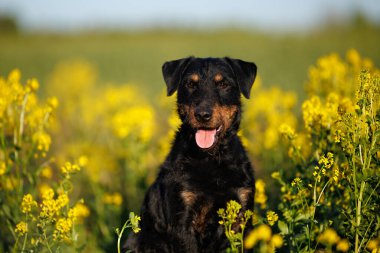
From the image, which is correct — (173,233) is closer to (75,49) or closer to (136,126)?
(136,126)

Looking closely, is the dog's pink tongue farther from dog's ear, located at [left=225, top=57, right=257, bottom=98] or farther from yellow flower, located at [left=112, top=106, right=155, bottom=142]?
yellow flower, located at [left=112, top=106, right=155, bottom=142]

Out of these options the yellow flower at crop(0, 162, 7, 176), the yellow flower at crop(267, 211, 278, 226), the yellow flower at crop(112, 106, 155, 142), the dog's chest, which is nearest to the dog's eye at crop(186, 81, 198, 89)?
the dog's chest

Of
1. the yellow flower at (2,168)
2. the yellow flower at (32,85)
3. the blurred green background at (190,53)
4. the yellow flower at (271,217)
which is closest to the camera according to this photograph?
the yellow flower at (271,217)

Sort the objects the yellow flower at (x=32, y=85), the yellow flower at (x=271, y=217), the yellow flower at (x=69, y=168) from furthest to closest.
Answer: the yellow flower at (x=32, y=85)
the yellow flower at (x=69, y=168)
the yellow flower at (x=271, y=217)

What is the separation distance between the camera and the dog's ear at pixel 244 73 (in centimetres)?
494

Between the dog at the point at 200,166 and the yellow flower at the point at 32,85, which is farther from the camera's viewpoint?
the yellow flower at the point at 32,85

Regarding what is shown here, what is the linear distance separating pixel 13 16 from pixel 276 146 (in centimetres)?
6808

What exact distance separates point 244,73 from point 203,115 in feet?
2.80

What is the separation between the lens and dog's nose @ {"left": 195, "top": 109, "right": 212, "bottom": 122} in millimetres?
4473

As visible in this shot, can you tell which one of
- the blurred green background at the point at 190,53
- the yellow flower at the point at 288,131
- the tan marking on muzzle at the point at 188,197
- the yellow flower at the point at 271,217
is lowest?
the tan marking on muzzle at the point at 188,197

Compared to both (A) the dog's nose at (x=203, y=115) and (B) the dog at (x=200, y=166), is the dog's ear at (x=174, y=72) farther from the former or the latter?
(A) the dog's nose at (x=203, y=115)

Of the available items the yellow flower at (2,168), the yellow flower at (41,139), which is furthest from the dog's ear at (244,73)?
the yellow flower at (2,168)

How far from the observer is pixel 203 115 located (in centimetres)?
448

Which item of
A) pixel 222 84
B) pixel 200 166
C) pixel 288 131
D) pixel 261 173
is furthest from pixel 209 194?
pixel 261 173
